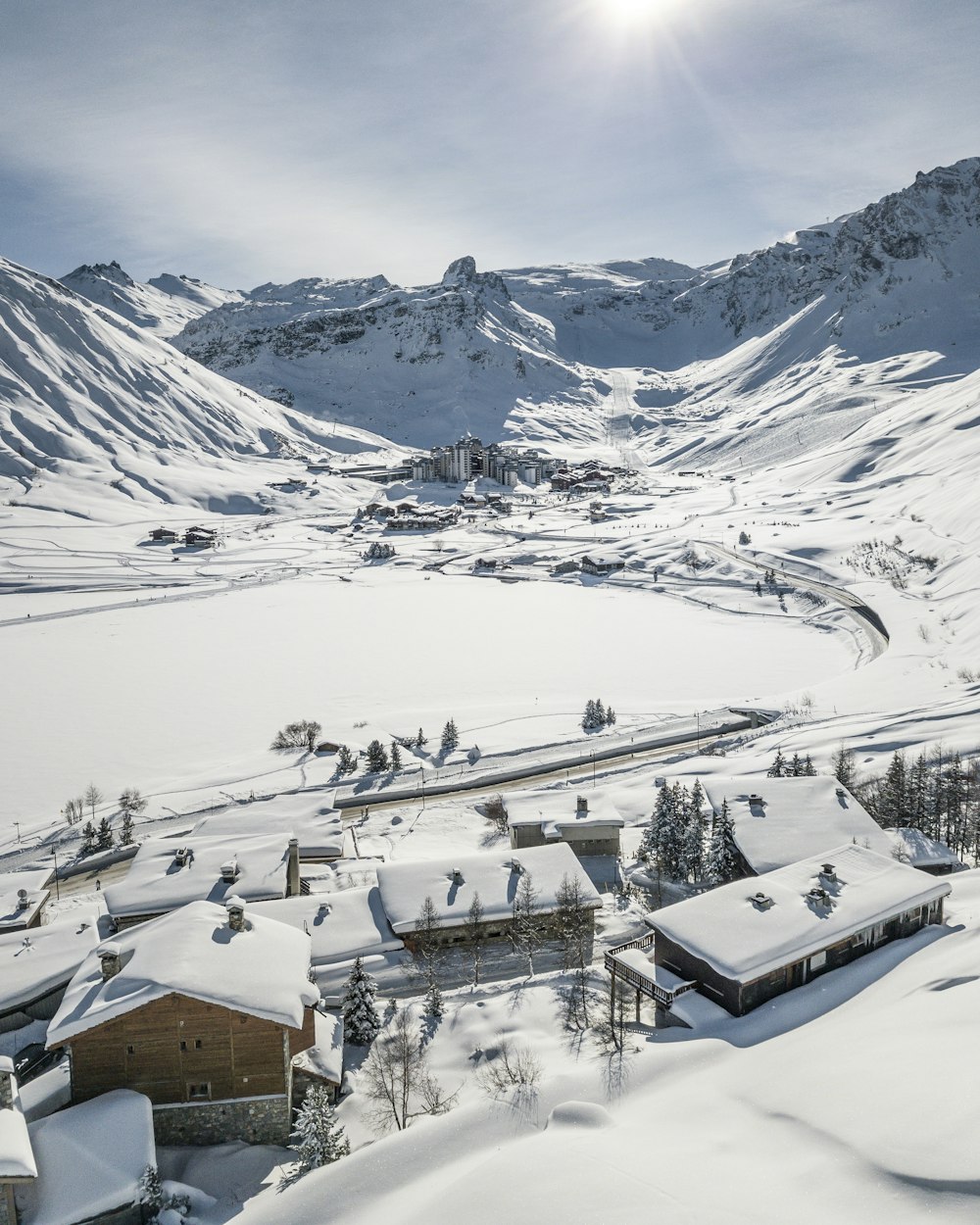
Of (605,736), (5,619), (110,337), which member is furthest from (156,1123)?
(110,337)

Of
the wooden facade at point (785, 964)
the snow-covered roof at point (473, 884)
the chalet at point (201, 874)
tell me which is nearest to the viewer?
the wooden facade at point (785, 964)

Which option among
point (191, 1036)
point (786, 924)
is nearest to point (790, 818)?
point (786, 924)

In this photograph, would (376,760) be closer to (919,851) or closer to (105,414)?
(919,851)

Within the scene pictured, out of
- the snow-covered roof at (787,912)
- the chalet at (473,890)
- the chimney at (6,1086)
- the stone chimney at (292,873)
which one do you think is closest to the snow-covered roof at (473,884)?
the chalet at (473,890)

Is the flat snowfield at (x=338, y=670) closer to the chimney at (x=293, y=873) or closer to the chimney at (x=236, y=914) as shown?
the chimney at (x=293, y=873)

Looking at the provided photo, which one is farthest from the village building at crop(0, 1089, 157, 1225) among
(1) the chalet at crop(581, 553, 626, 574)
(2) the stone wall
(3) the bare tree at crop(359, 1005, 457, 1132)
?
(1) the chalet at crop(581, 553, 626, 574)

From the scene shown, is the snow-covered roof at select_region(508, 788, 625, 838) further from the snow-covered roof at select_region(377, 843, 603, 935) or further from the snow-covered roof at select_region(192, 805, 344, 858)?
the snow-covered roof at select_region(192, 805, 344, 858)

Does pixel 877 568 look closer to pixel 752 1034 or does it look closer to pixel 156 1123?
pixel 752 1034
